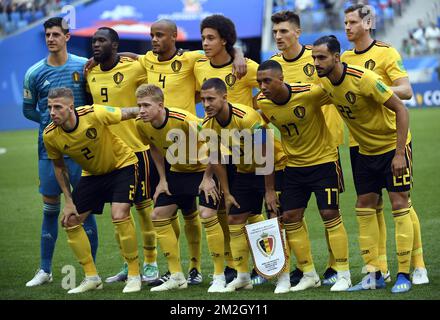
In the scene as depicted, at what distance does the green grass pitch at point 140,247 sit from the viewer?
7961 millimetres

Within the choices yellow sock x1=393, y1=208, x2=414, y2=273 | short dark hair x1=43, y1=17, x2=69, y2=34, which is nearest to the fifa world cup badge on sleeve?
yellow sock x1=393, y1=208, x2=414, y2=273

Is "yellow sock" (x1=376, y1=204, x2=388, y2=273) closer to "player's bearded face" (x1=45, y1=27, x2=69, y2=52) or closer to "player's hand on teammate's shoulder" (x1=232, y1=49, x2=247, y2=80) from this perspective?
"player's hand on teammate's shoulder" (x1=232, y1=49, x2=247, y2=80)

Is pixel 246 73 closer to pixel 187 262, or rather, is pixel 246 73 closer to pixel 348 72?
pixel 348 72

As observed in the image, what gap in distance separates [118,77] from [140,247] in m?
2.86

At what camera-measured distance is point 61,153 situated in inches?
338

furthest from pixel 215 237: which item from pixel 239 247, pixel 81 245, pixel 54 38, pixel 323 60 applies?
pixel 54 38

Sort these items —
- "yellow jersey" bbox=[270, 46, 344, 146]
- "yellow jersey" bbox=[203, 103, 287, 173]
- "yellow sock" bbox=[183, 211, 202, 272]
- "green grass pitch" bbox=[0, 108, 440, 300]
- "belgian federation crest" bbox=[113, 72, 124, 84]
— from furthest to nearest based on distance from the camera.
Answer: "belgian federation crest" bbox=[113, 72, 124, 84] → "yellow sock" bbox=[183, 211, 202, 272] → "yellow jersey" bbox=[270, 46, 344, 146] → "yellow jersey" bbox=[203, 103, 287, 173] → "green grass pitch" bbox=[0, 108, 440, 300]

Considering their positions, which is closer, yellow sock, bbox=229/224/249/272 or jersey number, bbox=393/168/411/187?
jersey number, bbox=393/168/411/187

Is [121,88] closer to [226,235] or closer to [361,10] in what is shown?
[226,235]

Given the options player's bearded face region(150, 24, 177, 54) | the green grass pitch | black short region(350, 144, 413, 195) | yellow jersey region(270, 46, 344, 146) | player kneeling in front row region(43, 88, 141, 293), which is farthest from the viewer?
player's bearded face region(150, 24, 177, 54)

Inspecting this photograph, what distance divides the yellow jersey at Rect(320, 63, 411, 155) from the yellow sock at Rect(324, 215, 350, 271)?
2.29ft

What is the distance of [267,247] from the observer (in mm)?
8062

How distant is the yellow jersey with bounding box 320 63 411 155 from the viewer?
7.66 meters

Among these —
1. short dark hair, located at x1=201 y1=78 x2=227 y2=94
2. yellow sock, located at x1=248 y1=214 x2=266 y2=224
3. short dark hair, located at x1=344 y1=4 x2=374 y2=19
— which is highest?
short dark hair, located at x1=344 y1=4 x2=374 y2=19
